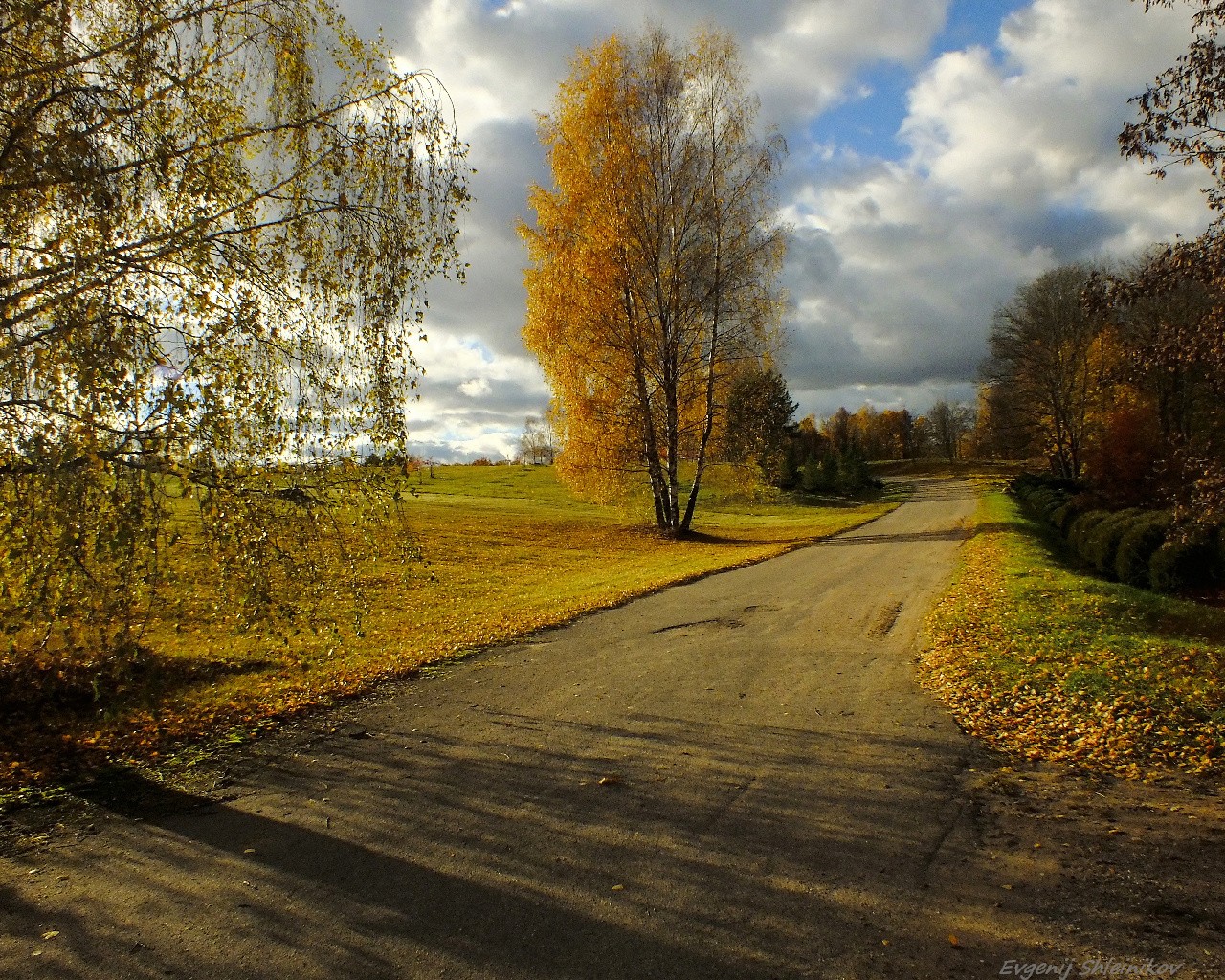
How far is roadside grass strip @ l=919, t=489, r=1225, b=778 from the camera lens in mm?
5746

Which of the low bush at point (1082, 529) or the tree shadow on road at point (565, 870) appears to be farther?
the low bush at point (1082, 529)

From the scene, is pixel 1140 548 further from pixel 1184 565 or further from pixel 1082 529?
pixel 1082 529

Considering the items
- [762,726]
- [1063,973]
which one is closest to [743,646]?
[762,726]

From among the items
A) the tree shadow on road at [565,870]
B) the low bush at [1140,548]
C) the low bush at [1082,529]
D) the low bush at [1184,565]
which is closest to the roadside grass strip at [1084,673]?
the tree shadow on road at [565,870]

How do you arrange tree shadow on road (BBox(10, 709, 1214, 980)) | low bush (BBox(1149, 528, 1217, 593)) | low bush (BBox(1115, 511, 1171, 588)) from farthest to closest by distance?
low bush (BBox(1115, 511, 1171, 588)), low bush (BBox(1149, 528, 1217, 593)), tree shadow on road (BBox(10, 709, 1214, 980))

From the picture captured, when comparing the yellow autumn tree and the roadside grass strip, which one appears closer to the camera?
the roadside grass strip

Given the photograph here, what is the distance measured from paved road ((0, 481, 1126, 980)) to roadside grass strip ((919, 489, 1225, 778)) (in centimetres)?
72

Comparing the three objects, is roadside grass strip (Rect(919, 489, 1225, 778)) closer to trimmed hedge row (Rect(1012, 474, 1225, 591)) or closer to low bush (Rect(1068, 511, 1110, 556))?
trimmed hedge row (Rect(1012, 474, 1225, 591))

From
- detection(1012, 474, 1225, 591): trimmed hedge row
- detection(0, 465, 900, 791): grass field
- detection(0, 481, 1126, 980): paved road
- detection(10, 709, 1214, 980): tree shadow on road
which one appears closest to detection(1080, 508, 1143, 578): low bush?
detection(1012, 474, 1225, 591): trimmed hedge row

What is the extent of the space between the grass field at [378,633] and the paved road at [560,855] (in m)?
1.17

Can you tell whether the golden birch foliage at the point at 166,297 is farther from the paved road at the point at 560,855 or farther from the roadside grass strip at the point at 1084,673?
the roadside grass strip at the point at 1084,673

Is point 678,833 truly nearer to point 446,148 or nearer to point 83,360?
point 83,360

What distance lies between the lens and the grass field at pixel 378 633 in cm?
616

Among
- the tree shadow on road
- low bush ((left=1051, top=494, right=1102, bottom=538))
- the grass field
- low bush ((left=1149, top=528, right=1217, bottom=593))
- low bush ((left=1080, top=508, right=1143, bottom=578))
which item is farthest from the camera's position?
low bush ((left=1051, top=494, right=1102, bottom=538))
